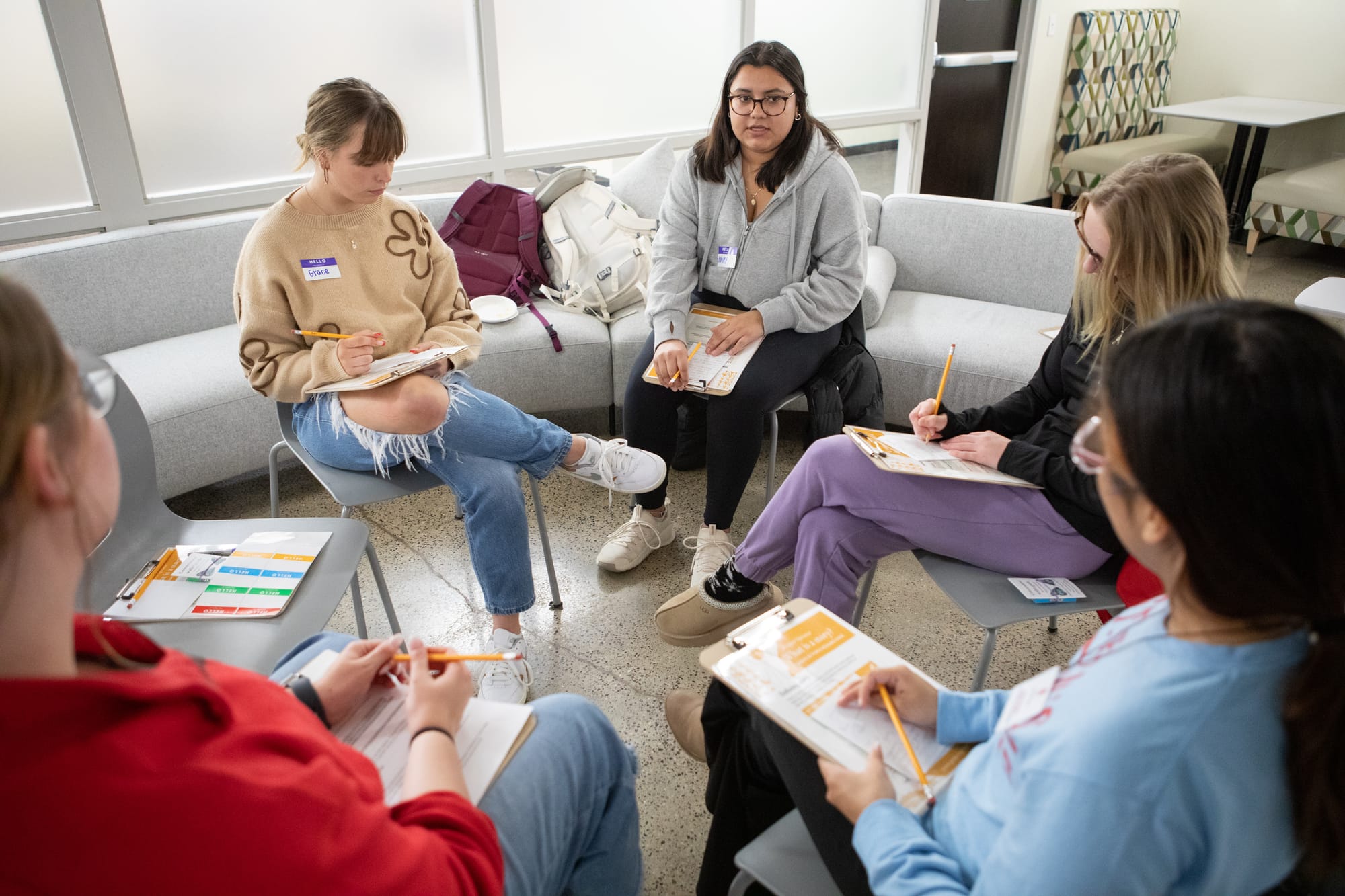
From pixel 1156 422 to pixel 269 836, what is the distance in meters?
0.76

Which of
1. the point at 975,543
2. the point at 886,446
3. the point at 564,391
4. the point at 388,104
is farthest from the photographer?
the point at 564,391

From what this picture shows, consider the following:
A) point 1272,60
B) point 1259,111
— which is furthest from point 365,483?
point 1272,60

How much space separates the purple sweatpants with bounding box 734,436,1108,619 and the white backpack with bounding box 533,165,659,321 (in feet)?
4.46

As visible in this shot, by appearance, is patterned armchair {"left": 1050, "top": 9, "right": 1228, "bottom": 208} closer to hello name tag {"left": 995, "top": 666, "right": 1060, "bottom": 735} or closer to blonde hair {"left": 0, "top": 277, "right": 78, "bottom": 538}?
hello name tag {"left": 995, "top": 666, "right": 1060, "bottom": 735}

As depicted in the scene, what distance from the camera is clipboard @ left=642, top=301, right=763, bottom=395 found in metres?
2.23

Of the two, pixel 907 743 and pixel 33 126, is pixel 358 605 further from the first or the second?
pixel 33 126

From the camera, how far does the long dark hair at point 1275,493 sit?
66 centimetres

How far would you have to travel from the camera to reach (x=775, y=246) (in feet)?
7.89

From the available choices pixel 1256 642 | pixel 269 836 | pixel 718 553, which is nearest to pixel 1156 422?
pixel 1256 642

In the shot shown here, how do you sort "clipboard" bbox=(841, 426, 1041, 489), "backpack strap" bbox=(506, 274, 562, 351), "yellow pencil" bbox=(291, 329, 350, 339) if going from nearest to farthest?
"clipboard" bbox=(841, 426, 1041, 489) → "yellow pencil" bbox=(291, 329, 350, 339) → "backpack strap" bbox=(506, 274, 562, 351)

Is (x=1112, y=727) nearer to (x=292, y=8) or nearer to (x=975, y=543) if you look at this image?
(x=975, y=543)

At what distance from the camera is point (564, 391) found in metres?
2.92

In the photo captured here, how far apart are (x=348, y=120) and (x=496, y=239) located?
130cm

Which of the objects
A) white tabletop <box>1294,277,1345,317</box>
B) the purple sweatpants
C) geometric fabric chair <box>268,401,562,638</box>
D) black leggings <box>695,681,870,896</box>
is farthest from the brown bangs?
white tabletop <box>1294,277,1345,317</box>
